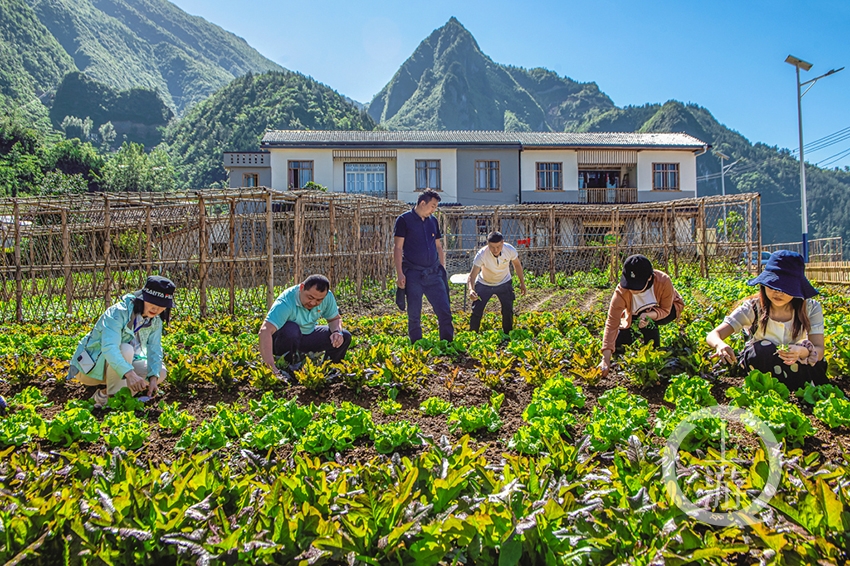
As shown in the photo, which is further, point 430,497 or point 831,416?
point 831,416

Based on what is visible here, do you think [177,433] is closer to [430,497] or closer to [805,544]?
[430,497]

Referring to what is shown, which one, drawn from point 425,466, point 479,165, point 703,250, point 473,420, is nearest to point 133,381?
point 473,420

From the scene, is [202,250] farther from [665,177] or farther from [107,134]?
[107,134]

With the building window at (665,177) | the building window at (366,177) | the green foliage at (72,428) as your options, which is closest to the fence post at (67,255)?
the green foliage at (72,428)

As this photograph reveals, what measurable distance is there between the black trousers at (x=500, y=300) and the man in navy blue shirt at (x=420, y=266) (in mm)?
757

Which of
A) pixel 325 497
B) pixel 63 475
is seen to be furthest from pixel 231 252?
pixel 325 497

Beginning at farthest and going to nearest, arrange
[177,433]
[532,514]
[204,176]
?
[204,176]
[177,433]
[532,514]

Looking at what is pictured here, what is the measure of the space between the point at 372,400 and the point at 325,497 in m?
2.21

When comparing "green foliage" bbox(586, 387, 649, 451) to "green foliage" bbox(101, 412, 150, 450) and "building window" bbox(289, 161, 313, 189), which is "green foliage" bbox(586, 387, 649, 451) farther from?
"building window" bbox(289, 161, 313, 189)

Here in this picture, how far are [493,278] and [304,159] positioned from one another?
23302 mm

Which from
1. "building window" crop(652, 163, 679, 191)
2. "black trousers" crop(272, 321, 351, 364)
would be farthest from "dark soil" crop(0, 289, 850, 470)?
→ "building window" crop(652, 163, 679, 191)

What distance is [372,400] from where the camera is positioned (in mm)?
4719

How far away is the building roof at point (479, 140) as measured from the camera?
28741mm

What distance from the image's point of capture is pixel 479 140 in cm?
2969
